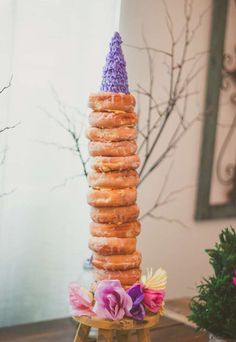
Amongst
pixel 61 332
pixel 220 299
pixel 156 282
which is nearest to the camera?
pixel 220 299

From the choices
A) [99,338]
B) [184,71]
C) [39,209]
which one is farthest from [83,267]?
[184,71]

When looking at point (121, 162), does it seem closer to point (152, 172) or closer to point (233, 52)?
point (152, 172)

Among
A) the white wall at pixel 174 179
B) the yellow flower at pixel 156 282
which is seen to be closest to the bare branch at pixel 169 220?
the white wall at pixel 174 179

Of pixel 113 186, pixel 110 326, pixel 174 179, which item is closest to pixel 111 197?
pixel 113 186

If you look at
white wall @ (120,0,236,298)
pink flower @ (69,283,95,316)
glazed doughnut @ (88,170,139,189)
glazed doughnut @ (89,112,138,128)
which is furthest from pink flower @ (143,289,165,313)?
white wall @ (120,0,236,298)

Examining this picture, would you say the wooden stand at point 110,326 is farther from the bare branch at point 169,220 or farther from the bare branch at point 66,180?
the bare branch at point 169,220

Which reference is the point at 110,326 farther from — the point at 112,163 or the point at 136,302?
the point at 112,163
